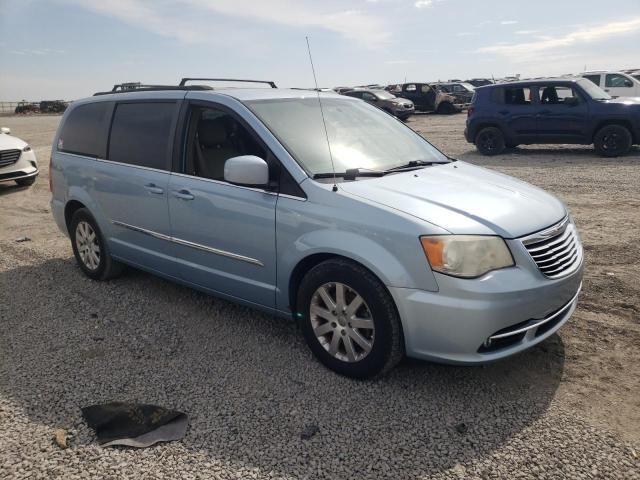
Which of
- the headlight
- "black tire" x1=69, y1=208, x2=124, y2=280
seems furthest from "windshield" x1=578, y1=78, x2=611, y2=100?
"black tire" x1=69, y1=208, x2=124, y2=280

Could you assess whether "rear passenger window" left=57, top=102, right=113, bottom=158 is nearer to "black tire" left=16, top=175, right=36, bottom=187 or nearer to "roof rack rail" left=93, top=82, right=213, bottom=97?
"roof rack rail" left=93, top=82, right=213, bottom=97

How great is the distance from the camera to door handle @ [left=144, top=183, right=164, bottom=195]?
427 centimetres

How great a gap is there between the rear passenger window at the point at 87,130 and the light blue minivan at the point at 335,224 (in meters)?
0.06

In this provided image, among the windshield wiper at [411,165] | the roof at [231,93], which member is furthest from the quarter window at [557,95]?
the windshield wiper at [411,165]

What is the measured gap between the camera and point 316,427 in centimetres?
295

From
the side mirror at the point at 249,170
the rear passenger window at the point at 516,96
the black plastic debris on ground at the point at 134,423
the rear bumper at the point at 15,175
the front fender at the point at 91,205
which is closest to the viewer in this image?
the black plastic debris on ground at the point at 134,423

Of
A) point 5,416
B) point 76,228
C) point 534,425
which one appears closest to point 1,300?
point 76,228

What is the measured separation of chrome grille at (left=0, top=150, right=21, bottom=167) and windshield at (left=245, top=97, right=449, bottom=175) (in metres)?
8.11

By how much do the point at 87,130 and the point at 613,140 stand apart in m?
11.0

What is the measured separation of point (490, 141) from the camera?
44.1ft

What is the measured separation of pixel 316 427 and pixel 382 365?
20.9 inches

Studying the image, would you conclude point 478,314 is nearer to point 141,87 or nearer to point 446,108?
point 141,87

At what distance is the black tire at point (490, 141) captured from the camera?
13.3 m

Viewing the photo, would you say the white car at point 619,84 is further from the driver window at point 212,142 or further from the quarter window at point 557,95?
the driver window at point 212,142
